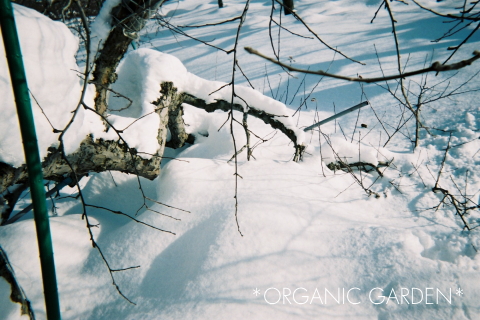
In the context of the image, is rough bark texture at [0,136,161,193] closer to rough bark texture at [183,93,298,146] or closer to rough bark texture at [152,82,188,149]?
rough bark texture at [152,82,188,149]

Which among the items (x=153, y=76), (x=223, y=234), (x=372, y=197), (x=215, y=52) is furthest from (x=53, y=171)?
(x=215, y=52)

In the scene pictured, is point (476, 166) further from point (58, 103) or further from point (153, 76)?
point (58, 103)

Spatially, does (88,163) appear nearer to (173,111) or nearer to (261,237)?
(261,237)

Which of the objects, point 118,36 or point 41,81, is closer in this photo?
point 41,81

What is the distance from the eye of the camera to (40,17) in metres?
1.00

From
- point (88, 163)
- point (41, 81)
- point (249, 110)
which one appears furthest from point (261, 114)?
point (41, 81)

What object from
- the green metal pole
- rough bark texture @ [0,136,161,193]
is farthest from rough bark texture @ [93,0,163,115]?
the green metal pole

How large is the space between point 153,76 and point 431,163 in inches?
109

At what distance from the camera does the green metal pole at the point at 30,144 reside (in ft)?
1.60

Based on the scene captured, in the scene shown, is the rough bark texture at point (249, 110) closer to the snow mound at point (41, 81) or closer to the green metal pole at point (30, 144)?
the snow mound at point (41, 81)

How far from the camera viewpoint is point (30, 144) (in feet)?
1.76

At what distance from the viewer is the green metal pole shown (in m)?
0.49

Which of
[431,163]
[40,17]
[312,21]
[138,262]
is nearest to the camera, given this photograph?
[40,17]

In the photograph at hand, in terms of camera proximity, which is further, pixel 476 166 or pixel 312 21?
pixel 312 21
